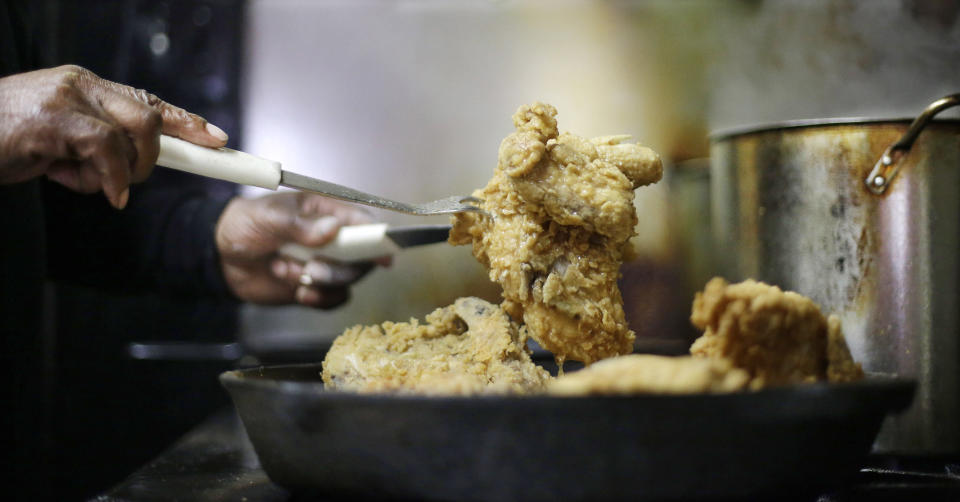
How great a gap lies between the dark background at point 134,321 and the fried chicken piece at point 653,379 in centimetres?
198

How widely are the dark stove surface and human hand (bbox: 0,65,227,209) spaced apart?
400 millimetres

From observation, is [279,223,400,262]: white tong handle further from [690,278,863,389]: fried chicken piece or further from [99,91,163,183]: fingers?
[690,278,863,389]: fried chicken piece

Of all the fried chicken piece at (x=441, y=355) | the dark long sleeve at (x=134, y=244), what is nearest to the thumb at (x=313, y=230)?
the dark long sleeve at (x=134, y=244)

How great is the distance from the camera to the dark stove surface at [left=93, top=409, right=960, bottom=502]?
986mm

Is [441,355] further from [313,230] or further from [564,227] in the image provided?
[313,230]

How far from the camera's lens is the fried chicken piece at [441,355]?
1138 mm

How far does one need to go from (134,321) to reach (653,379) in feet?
7.37

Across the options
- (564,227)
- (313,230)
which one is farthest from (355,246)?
(564,227)

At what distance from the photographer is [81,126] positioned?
106 centimetres

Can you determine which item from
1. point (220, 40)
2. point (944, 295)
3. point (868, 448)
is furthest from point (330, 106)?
point (868, 448)

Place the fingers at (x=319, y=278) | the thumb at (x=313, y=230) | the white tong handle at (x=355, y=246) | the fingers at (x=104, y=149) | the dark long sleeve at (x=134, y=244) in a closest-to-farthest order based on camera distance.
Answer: the fingers at (x=104, y=149) < the white tong handle at (x=355, y=246) < the thumb at (x=313, y=230) < the fingers at (x=319, y=278) < the dark long sleeve at (x=134, y=244)

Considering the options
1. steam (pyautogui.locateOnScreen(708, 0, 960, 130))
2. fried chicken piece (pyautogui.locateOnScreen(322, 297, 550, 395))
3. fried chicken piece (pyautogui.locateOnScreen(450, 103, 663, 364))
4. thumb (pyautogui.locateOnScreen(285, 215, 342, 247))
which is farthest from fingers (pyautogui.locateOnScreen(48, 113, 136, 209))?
steam (pyautogui.locateOnScreen(708, 0, 960, 130))

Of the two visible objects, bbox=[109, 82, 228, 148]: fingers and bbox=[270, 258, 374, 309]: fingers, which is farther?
bbox=[270, 258, 374, 309]: fingers

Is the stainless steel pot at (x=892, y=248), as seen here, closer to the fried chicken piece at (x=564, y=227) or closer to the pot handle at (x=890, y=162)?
the pot handle at (x=890, y=162)
